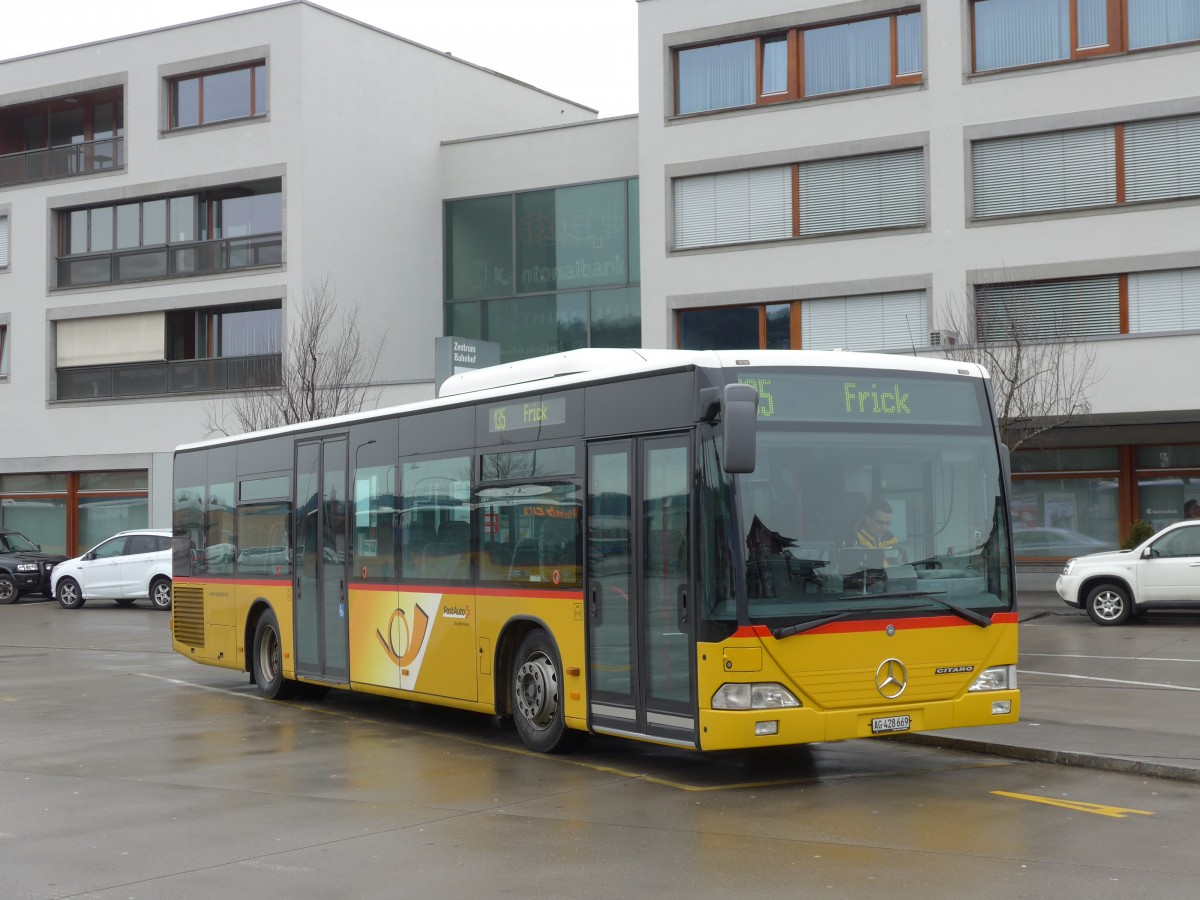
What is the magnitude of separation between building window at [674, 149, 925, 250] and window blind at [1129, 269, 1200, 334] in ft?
14.2

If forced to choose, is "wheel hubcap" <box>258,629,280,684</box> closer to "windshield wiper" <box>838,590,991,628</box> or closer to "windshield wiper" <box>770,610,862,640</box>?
"windshield wiper" <box>770,610,862,640</box>

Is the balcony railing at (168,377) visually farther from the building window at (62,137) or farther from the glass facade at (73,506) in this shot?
the building window at (62,137)

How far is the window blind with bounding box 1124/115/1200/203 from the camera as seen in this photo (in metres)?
27.6

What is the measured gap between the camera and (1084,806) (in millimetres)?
9062

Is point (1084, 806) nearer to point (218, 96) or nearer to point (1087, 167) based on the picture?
point (1087, 167)

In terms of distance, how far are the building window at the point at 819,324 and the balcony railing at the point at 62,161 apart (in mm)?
16878

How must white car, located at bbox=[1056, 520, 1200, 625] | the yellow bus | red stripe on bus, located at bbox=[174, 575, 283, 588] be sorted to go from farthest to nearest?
white car, located at bbox=[1056, 520, 1200, 625] → red stripe on bus, located at bbox=[174, 575, 283, 588] → the yellow bus

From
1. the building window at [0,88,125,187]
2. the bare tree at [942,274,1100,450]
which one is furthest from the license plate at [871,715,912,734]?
the building window at [0,88,125,187]

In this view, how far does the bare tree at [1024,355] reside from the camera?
978 inches

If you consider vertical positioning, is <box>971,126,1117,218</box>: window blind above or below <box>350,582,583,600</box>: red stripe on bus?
above

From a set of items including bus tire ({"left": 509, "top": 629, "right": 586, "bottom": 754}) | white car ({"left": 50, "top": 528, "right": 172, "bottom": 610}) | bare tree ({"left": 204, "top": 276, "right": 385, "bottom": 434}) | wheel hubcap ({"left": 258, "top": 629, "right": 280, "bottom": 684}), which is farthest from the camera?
bare tree ({"left": 204, "top": 276, "right": 385, "bottom": 434})

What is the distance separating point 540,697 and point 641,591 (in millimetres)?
1696

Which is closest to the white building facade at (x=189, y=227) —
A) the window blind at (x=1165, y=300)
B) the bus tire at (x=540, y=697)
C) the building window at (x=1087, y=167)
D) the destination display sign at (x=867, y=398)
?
the building window at (x=1087, y=167)

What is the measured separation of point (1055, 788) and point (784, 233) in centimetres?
2216
